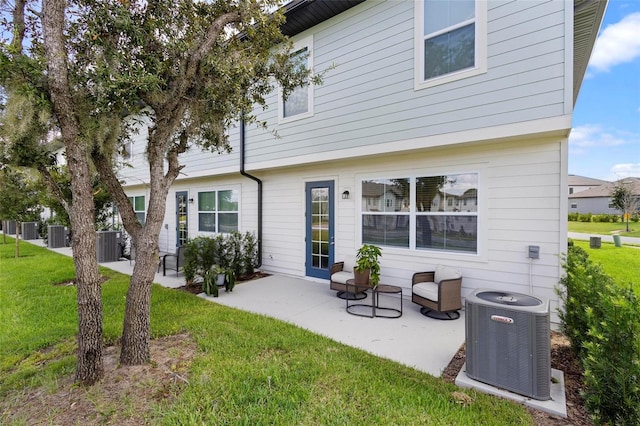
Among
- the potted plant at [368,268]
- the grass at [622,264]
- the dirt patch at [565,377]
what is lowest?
the dirt patch at [565,377]

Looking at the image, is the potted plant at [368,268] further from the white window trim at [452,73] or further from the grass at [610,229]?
the grass at [610,229]

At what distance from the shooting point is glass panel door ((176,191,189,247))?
34.5ft

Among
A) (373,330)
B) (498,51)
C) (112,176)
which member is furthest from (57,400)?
(498,51)

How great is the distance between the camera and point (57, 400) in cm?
268

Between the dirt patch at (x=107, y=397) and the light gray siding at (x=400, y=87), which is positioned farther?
the light gray siding at (x=400, y=87)

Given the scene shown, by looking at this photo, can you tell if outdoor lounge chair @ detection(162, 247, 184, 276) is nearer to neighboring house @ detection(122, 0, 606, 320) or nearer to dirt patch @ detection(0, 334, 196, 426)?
neighboring house @ detection(122, 0, 606, 320)

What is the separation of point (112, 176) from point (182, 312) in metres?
2.65

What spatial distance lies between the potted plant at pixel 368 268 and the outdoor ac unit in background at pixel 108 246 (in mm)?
9047

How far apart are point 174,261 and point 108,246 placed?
12.1 feet

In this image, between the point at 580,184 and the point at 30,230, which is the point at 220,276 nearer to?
the point at 30,230

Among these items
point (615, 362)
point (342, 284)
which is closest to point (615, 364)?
point (615, 362)

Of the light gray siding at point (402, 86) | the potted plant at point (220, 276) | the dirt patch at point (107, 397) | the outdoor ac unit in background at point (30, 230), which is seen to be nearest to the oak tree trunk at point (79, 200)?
the dirt patch at point (107, 397)

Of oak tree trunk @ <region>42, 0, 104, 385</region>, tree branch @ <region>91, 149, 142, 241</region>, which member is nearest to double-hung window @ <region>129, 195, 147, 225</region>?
tree branch @ <region>91, 149, 142, 241</region>

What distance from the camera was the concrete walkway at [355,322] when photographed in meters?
3.65
